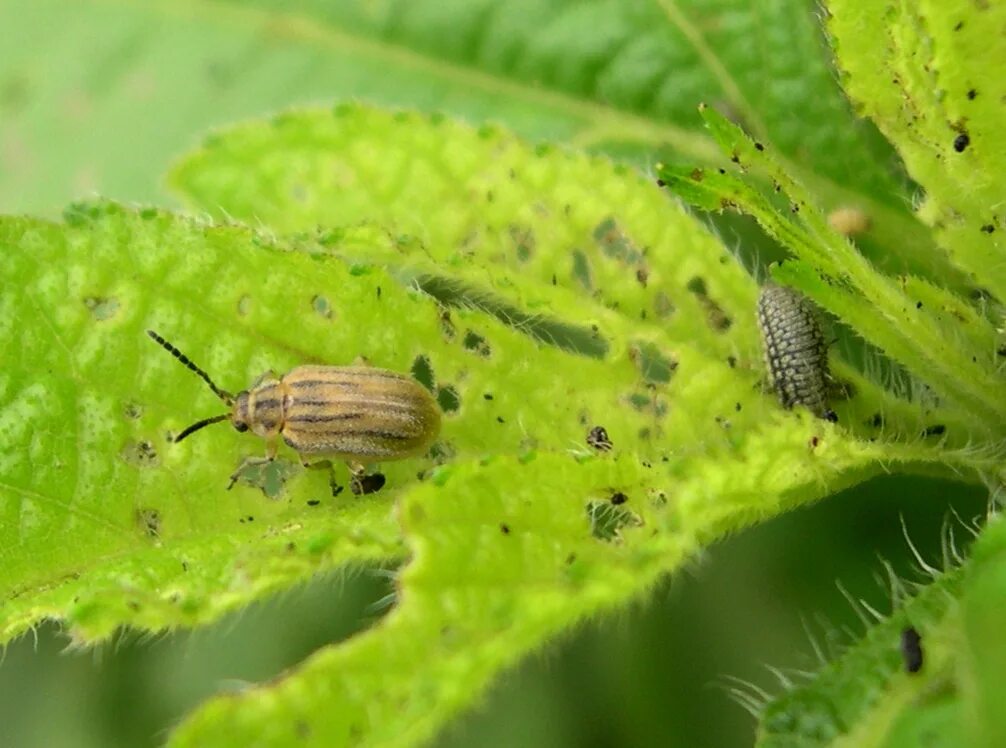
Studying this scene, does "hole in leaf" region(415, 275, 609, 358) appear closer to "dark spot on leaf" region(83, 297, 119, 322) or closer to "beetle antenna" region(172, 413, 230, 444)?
"beetle antenna" region(172, 413, 230, 444)

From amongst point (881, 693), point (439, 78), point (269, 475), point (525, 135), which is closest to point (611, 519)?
point (881, 693)

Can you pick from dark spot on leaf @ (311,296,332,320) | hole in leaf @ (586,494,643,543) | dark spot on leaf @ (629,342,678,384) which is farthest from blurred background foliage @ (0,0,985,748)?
dark spot on leaf @ (311,296,332,320)

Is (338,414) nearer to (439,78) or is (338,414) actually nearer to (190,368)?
(190,368)

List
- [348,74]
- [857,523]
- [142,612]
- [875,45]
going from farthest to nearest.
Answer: [348,74] < [857,523] < [875,45] < [142,612]

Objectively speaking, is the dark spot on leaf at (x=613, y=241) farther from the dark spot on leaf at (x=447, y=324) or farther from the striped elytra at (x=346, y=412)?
the striped elytra at (x=346, y=412)

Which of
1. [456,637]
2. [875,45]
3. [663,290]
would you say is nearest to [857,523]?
[663,290]

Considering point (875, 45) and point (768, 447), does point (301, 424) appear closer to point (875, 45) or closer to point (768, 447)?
point (768, 447)
